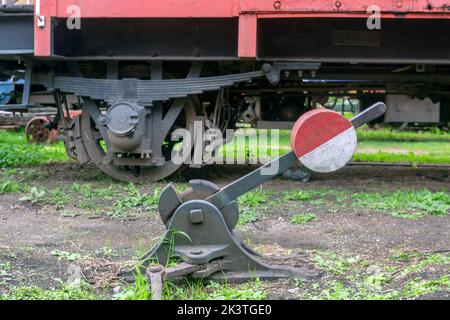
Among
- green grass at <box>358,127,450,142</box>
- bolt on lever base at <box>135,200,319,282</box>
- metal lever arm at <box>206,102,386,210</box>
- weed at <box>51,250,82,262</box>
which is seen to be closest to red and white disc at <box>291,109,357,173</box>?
metal lever arm at <box>206,102,386,210</box>

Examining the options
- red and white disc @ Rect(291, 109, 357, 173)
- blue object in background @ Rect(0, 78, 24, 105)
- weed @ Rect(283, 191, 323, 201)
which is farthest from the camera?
blue object in background @ Rect(0, 78, 24, 105)

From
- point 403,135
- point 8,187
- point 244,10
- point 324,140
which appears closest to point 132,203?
point 8,187

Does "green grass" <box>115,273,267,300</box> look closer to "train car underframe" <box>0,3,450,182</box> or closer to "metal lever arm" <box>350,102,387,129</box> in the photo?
"metal lever arm" <box>350,102,387,129</box>

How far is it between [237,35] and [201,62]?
0.52 m

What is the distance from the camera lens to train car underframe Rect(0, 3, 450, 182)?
6633 mm

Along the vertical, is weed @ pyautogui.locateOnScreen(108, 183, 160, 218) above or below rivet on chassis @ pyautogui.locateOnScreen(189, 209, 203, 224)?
below

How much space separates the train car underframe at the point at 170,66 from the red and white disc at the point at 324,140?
2.94 m

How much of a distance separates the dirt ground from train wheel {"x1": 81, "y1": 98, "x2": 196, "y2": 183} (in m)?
0.25

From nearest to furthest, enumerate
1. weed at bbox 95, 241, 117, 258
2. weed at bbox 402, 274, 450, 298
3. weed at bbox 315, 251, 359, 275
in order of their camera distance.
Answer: weed at bbox 402, 274, 450, 298, weed at bbox 315, 251, 359, 275, weed at bbox 95, 241, 117, 258

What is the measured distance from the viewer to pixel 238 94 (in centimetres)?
793

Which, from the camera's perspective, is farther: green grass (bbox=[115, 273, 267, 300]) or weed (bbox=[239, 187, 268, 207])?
weed (bbox=[239, 187, 268, 207])

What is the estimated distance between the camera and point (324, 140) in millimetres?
3400

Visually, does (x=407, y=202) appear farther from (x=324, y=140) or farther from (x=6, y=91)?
(x=6, y=91)

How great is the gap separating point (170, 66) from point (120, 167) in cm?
136
